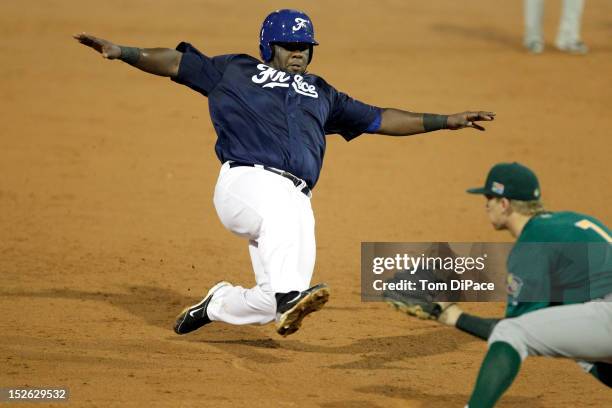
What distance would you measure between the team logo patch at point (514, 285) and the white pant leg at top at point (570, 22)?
11.9 m

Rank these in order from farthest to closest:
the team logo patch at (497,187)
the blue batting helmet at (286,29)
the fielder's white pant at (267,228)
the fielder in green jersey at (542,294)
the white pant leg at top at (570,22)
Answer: the white pant leg at top at (570,22), the blue batting helmet at (286,29), the fielder's white pant at (267,228), the team logo patch at (497,187), the fielder in green jersey at (542,294)

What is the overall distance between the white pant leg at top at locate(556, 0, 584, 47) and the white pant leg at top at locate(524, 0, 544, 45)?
354 mm

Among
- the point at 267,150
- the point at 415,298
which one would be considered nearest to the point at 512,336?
the point at 415,298

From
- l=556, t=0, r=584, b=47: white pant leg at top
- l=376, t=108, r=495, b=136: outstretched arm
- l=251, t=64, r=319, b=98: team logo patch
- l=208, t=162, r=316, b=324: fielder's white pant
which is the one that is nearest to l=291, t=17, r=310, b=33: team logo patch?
l=251, t=64, r=319, b=98: team logo patch

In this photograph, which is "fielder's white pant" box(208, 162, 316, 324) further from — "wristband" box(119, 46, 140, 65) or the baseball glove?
the baseball glove

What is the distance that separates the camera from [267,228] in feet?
23.3

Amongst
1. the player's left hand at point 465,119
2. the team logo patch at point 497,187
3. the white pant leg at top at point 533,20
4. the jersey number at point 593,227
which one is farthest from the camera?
the white pant leg at top at point 533,20

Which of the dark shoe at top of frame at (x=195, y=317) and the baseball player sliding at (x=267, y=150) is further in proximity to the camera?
the dark shoe at top of frame at (x=195, y=317)

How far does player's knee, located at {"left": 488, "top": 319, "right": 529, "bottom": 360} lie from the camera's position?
553 centimetres

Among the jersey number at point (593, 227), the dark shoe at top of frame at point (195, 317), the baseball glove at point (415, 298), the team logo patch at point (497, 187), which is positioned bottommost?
the dark shoe at top of frame at point (195, 317)

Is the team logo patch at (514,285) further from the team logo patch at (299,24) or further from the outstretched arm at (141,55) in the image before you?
the outstretched arm at (141,55)

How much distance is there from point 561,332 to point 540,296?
0.69 feet

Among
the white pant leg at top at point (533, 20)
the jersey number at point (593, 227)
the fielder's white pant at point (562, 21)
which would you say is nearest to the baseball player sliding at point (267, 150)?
the jersey number at point (593, 227)

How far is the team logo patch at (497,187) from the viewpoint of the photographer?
5810 millimetres
